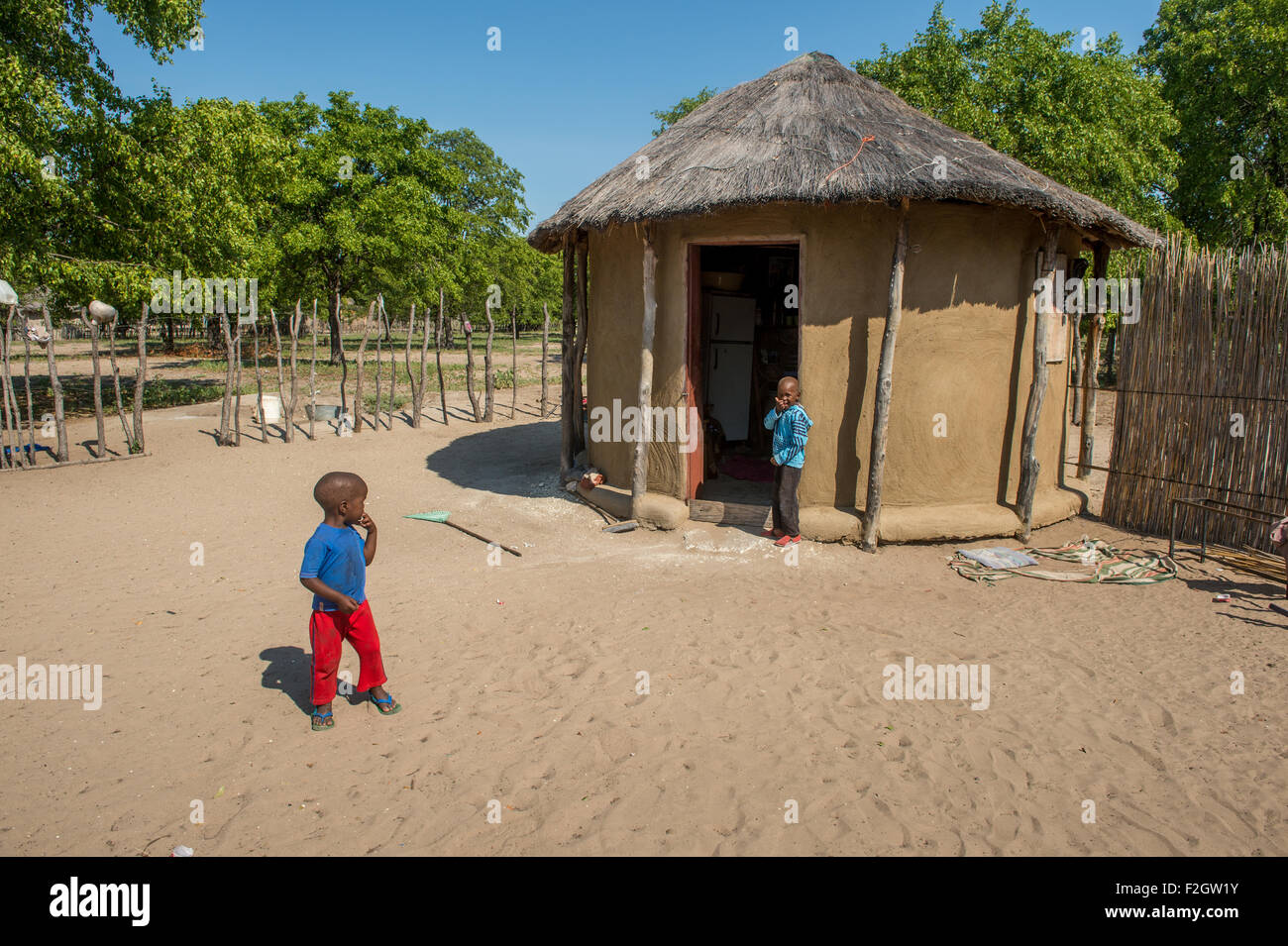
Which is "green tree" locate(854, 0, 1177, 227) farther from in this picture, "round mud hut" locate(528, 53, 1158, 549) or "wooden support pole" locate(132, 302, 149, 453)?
"wooden support pole" locate(132, 302, 149, 453)

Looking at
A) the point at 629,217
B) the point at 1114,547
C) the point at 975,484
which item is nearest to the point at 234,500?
the point at 629,217

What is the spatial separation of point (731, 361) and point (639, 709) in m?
7.27

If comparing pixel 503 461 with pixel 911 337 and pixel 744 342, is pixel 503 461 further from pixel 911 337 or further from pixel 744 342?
pixel 911 337

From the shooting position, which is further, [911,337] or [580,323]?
[580,323]

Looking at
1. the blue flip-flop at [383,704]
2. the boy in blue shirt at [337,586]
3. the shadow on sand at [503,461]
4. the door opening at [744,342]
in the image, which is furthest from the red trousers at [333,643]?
the door opening at [744,342]

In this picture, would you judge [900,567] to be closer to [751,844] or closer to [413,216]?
[751,844]

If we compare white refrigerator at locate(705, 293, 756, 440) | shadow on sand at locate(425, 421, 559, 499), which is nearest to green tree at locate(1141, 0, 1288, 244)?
white refrigerator at locate(705, 293, 756, 440)

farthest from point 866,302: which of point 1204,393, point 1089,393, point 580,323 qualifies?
point 1089,393

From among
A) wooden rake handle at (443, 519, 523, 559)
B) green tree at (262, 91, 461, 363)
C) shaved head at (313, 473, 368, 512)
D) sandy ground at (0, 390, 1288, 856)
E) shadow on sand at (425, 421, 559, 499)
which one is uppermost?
green tree at (262, 91, 461, 363)

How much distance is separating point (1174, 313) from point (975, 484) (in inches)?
89.2

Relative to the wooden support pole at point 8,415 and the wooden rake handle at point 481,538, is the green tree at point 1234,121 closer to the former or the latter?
the wooden rake handle at point 481,538

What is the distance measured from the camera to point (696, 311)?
7258mm

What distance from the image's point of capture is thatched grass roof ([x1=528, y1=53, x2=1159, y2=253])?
20.2 ft

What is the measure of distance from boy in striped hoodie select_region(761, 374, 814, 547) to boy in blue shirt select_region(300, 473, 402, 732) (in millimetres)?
3929
